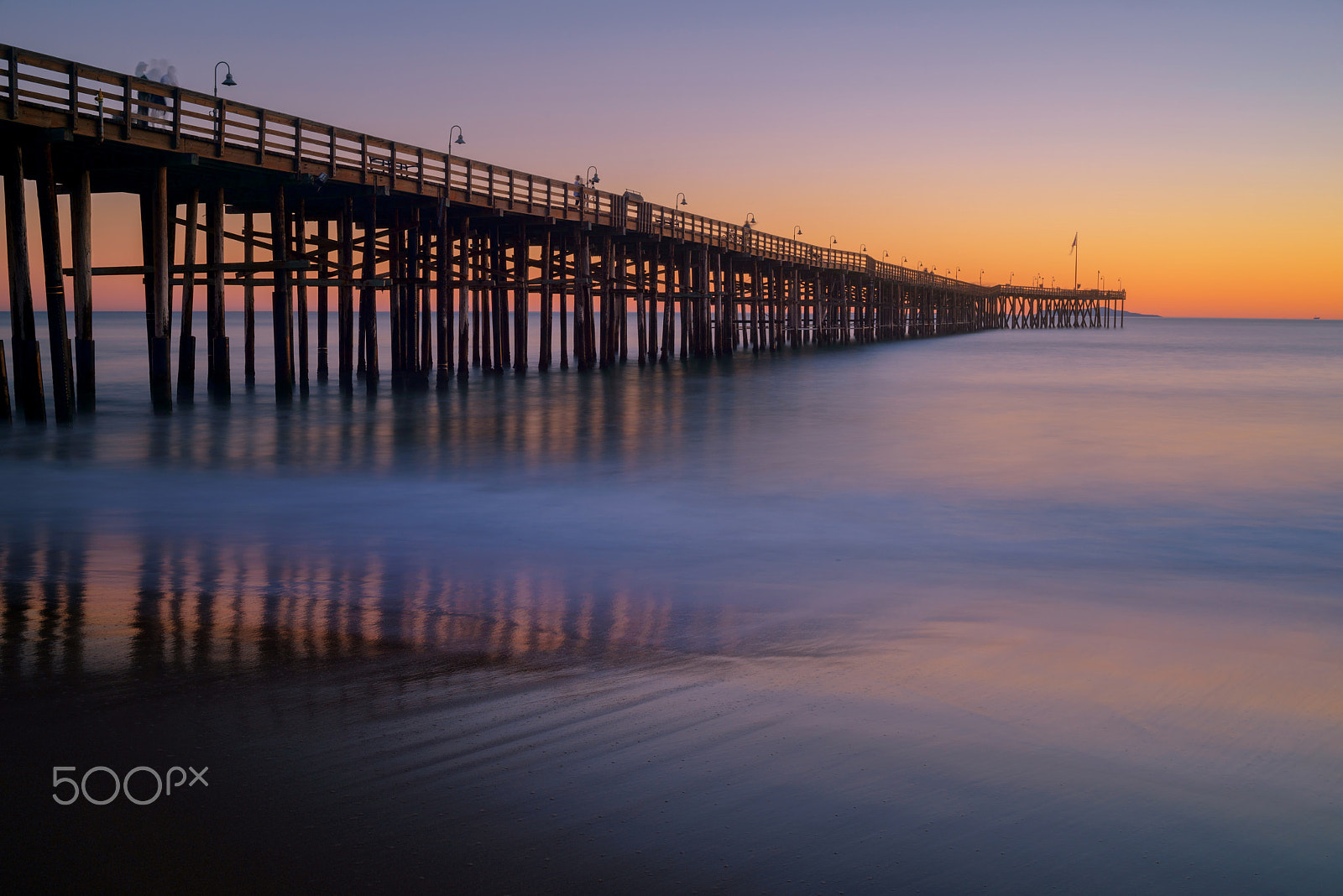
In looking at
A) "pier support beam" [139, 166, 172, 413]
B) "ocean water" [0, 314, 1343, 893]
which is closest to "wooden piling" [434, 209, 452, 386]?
"pier support beam" [139, 166, 172, 413]

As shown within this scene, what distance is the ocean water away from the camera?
360 centimetres

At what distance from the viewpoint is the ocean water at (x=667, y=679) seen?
360 centimetres

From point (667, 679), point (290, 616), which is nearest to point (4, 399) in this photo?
point (290, 616)

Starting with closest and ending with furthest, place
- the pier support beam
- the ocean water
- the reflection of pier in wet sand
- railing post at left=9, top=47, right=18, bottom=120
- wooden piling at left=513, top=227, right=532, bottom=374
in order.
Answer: the ocean water < the reflection of pier in wet sand < railing post at left=9, top=47, right=18, bottom=120 < the pier support beam < wooden piling at left=513, top=227, right=532, bottom=374

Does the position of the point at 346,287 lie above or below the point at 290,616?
above

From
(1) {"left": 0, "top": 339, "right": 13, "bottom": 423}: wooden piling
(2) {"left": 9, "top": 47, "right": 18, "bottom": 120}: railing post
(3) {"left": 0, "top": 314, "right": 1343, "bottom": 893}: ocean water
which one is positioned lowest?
(3) {"left": 0, "top": 314, "right": 1343, "bottom": 893}: ocean water

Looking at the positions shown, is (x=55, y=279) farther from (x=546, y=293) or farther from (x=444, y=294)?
(x=546, y=293)

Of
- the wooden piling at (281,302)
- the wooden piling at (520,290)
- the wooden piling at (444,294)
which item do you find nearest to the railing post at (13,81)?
the wooden piling at (281,302)

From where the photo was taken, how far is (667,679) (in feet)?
17.6

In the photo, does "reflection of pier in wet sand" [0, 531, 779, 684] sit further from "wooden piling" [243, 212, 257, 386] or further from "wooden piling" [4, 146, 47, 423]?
"wooden piling" [243, 212, 257, 386]

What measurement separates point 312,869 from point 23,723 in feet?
6.28

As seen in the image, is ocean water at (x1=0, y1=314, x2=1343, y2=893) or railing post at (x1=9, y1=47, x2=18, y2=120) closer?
Answer: ocean water at (x1=0, y1=314, x2=1343, y2=893)

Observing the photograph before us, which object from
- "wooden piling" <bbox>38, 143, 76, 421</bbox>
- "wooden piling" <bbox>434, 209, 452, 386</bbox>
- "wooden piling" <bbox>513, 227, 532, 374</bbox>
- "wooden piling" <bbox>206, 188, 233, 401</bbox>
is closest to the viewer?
"wooden piling" <bbox>38, 143, 76, 421</bbox>

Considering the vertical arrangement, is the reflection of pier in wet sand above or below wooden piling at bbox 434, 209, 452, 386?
below
